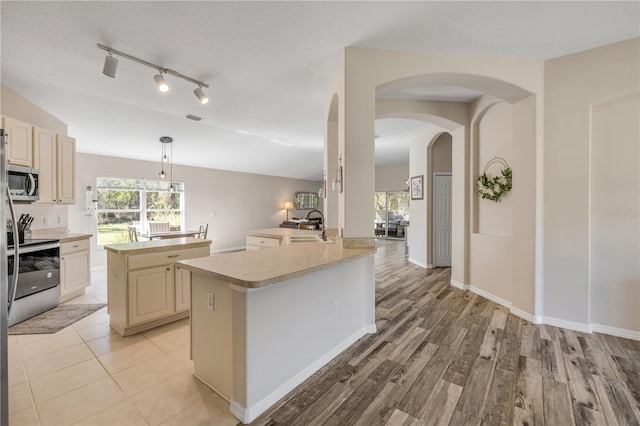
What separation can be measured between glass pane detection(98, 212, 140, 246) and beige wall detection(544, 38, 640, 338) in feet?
24.9

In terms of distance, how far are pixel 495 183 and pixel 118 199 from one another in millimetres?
7208

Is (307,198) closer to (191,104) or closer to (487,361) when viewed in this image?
(191,104)

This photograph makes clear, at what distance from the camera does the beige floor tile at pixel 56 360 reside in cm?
212

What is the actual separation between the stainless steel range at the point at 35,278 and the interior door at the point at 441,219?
236 inches

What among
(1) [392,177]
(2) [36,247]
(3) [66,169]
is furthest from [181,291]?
(1) [392,177]

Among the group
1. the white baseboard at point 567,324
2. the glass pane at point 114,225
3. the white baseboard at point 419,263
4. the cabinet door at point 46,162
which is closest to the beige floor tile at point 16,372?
the cabinet door at point 46,162

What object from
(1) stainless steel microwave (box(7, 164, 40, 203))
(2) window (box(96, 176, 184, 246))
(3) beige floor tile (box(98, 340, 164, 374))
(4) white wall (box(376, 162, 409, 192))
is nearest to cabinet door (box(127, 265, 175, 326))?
(3) beige floor tile (box(98, 340, 164, 374))

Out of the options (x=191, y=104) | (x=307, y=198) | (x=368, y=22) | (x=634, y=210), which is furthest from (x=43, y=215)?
(x=307, y=198)

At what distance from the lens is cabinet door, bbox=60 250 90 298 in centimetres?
357

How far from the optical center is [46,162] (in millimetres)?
3574

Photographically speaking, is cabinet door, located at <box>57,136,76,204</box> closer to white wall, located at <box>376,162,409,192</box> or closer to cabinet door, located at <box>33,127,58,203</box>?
cabinet door, located at <box>33,127,58,203</box>

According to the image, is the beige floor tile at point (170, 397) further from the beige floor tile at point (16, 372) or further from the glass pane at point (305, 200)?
the glass pane at point (305, 200)

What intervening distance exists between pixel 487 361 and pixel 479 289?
6.15 feet

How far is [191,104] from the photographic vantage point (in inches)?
153
